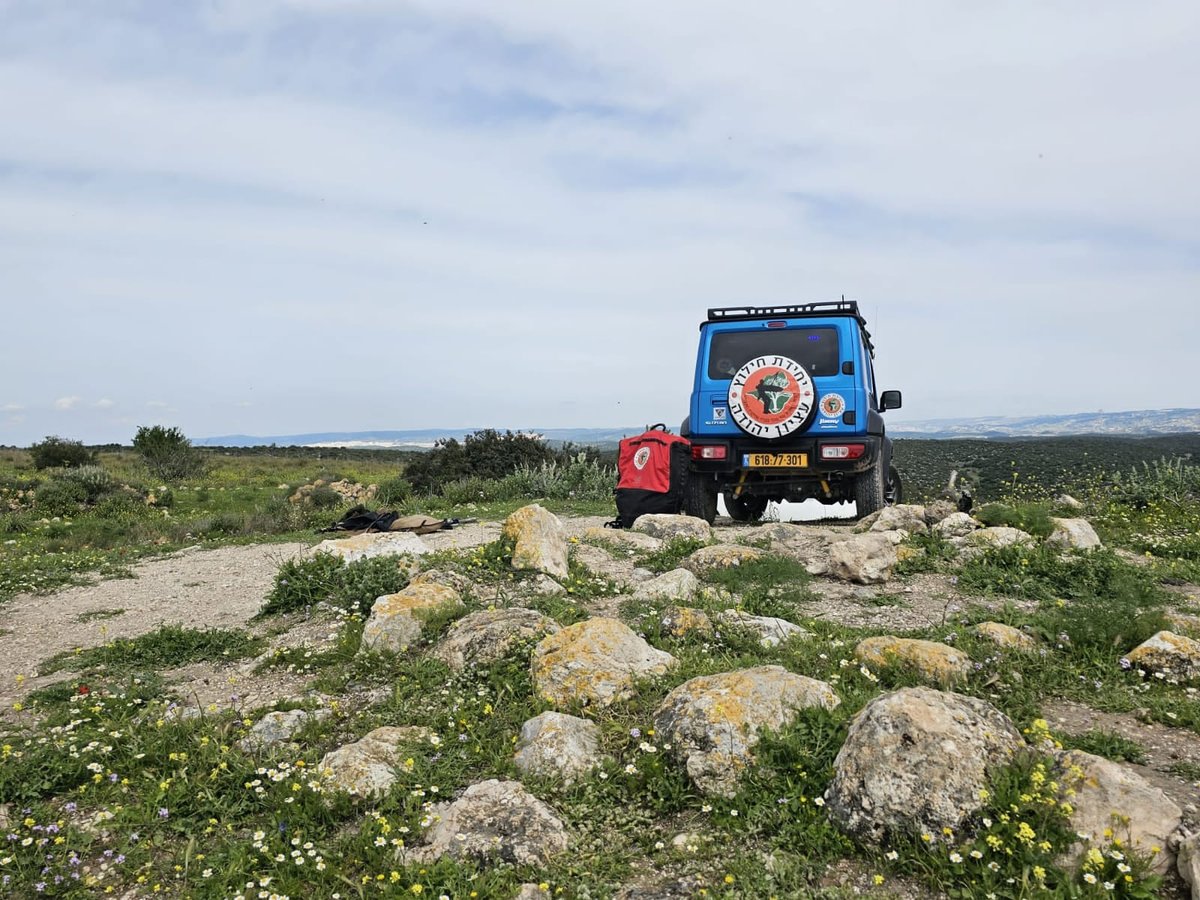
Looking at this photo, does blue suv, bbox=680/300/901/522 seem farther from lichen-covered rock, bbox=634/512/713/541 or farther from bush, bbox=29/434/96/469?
bush, bbox=29/434/96/469

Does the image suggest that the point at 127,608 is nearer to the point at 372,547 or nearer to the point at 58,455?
the point at 372,547

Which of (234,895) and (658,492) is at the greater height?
(658,492)

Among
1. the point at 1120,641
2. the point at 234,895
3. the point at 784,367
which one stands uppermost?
the point at 784,367

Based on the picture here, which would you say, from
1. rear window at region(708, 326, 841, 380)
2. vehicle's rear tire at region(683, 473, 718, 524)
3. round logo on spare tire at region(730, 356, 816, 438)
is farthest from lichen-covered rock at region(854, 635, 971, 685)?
vehicle's rear tire at region(683, 473, 718, 524)

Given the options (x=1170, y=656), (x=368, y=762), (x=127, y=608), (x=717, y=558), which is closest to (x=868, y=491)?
(x=717, y=558)

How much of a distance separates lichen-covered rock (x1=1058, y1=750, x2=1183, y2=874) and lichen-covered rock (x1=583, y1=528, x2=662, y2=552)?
18.3ft

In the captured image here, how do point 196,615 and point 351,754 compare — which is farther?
point 196,615

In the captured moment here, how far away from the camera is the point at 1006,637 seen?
5215mm

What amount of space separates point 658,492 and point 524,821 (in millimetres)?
8216

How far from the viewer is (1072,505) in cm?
1150

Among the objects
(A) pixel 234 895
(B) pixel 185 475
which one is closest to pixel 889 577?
(A) pixel 234 895

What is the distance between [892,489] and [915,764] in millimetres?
10324

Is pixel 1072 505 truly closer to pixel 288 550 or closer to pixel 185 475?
pixel 288 550

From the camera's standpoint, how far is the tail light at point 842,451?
1040cm
